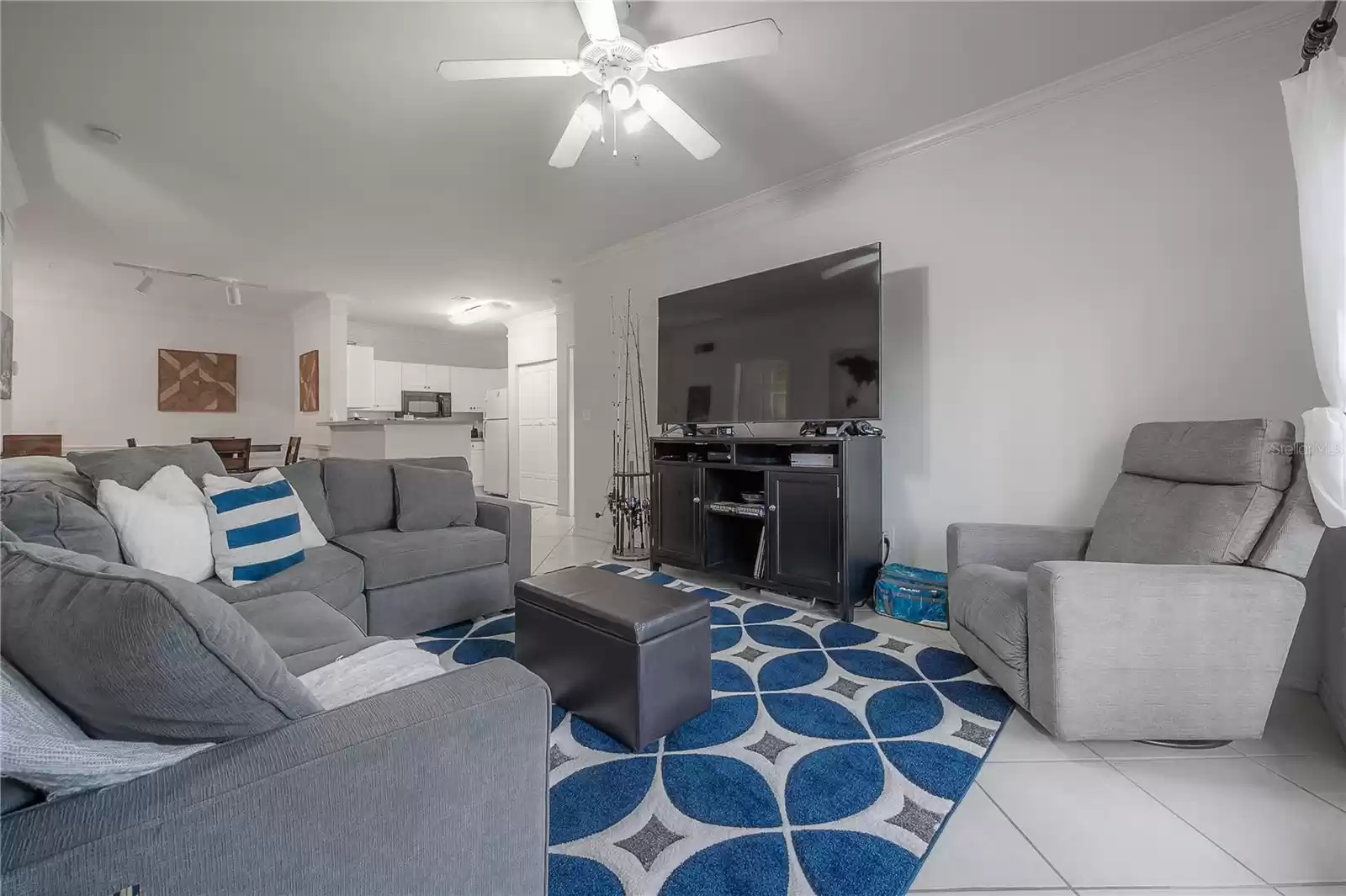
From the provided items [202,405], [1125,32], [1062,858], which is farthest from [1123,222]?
[202,405]

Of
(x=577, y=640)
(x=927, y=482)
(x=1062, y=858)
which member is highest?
(x=927, y=482)

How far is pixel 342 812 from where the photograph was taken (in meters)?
0.72

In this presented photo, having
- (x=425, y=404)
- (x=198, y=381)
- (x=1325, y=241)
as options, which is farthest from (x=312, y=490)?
(x=198, y=381)

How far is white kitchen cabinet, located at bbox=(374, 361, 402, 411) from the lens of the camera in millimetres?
7707

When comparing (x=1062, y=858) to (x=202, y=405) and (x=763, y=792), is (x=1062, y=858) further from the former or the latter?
(x=202, y=405)

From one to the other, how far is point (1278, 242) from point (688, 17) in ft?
7.95

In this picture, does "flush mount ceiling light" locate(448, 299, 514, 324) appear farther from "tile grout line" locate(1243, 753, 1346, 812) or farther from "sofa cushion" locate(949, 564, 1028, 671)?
"tile grout line" locate(1243, 753, 1346, 812)

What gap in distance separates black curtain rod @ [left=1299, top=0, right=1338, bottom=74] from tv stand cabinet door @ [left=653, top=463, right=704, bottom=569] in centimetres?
277

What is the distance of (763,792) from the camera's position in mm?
1452

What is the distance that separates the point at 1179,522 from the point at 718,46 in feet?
7.22

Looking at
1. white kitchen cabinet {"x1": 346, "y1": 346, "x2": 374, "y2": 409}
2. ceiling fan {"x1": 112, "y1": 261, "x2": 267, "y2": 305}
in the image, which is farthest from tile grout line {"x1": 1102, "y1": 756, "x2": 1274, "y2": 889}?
white kitchen cabinet {"x1": 346, "y1": 346, "x2": 374, "y2": 409}

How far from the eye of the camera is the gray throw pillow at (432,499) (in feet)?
9.28

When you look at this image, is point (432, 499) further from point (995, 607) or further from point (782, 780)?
point (995, 607)

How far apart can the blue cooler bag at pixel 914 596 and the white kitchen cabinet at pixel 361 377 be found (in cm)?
722
